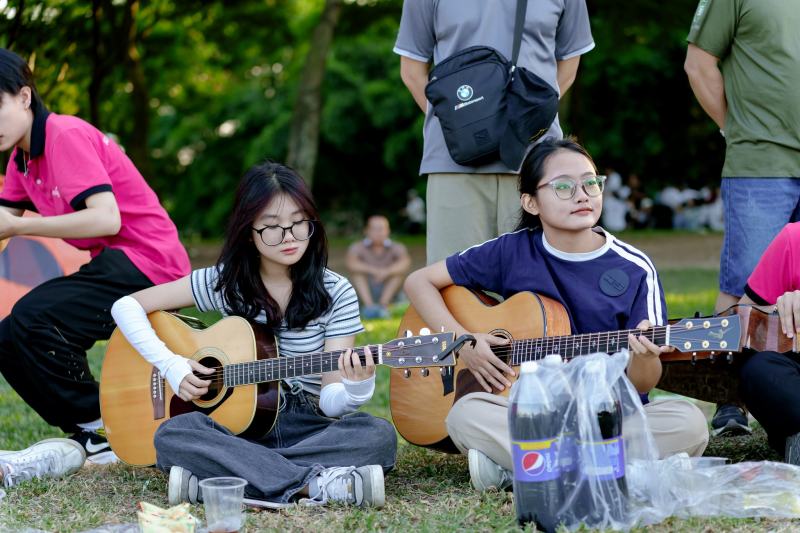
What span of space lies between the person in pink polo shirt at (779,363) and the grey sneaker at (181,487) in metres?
1.87

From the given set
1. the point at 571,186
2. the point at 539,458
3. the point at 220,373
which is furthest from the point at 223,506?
the point at 571,186

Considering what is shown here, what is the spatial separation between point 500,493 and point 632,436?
1.74 ft

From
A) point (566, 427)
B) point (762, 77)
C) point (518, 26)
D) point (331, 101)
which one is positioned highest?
point (331, 101)

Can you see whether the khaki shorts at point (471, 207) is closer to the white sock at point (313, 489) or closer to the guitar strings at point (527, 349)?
the guitar strings at point (527, 349)

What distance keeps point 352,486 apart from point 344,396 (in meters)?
0.36

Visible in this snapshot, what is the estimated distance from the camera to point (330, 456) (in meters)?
3.40

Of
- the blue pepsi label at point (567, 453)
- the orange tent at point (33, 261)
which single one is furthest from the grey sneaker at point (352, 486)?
the orange tent at point (33, 261)

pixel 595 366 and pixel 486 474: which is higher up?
pixel 595 366

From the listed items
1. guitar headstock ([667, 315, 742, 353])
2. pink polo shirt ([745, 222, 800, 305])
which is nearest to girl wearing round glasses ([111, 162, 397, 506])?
guitar headstock ([667, 315, 742, 353])

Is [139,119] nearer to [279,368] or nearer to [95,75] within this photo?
[95,75]

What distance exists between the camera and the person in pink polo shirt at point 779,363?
315 cm

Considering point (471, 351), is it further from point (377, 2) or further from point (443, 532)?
point (377, 2)

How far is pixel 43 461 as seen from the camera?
12.2 ft

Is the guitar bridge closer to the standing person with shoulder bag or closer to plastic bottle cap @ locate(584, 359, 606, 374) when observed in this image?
the standing person with shoulder bag
